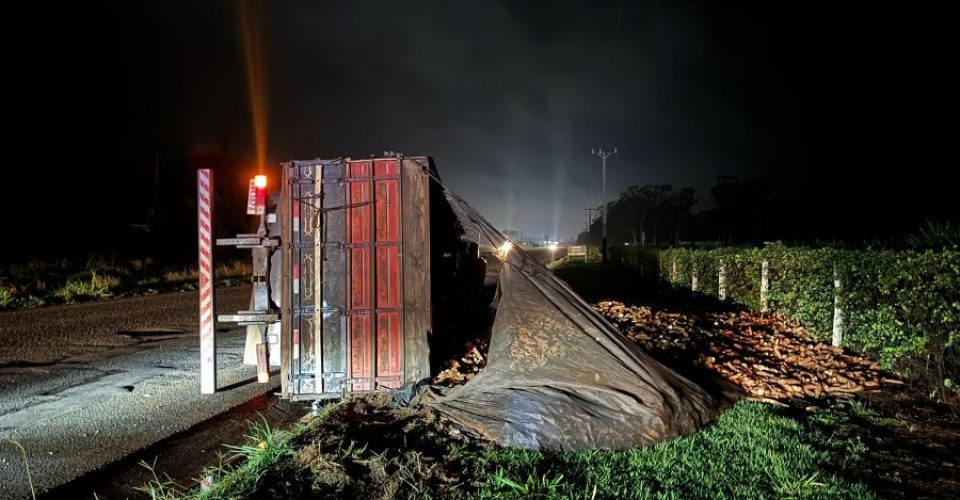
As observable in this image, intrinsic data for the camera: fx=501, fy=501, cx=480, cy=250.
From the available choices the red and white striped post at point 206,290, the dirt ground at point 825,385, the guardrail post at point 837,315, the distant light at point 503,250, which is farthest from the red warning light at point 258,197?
the guardrail post at point 837,315

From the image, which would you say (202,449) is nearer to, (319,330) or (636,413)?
(319,330)

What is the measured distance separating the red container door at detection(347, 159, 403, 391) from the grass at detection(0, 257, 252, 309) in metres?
9.92

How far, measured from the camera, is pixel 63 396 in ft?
19.0

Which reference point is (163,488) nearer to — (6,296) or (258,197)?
(258,197)

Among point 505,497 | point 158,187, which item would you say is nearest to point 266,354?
point 505,497

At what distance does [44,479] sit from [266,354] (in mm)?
2411

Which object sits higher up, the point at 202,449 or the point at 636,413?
the point at 636,413

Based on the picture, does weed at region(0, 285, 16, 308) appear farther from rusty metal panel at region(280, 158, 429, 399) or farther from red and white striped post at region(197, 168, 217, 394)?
rusty metal panel at region(280, 158, 429, 399)

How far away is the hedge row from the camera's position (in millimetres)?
5270

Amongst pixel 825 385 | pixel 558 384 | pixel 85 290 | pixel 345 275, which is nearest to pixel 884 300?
pixel 825 385

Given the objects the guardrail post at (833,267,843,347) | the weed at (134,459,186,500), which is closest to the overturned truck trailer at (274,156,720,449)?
the weed at (134,459,186,500)

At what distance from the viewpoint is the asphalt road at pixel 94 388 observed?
4223 millimetres

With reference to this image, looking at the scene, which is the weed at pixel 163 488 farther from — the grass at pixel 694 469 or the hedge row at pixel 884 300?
the hedge row at pixel 884 300

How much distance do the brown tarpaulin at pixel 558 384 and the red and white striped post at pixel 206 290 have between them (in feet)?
9.79
